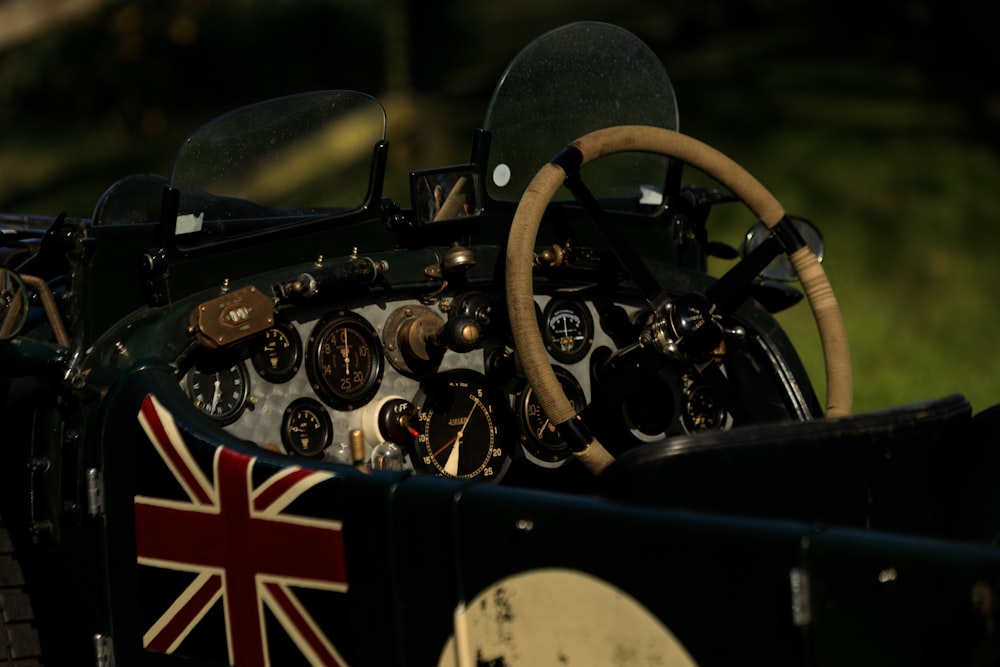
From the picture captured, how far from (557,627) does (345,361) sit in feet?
4.96

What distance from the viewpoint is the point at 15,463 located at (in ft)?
12.6

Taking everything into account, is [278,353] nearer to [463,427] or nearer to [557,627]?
[463,427]

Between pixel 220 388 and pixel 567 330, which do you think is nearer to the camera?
pixel 220 388

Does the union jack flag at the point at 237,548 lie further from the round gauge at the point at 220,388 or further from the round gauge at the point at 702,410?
the round gauge at the point at 702,410

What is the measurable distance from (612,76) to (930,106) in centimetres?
839

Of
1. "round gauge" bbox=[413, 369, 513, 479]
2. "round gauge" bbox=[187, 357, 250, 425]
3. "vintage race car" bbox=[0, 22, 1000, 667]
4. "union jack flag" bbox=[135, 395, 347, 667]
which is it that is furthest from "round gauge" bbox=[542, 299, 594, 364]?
"union jack flag" bbox=[135, 395, 347, 667]

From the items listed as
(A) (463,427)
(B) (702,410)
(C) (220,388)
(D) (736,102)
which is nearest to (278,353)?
(C) (220,388)

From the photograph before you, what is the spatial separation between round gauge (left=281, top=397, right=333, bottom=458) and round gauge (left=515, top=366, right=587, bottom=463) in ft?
1.90

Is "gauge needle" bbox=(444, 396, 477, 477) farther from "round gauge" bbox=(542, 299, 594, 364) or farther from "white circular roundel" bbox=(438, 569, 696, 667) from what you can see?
"white circular roundel" bbox=(438, 569, 696, 667)

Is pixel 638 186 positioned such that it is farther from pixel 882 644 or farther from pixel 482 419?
pixel 882 644

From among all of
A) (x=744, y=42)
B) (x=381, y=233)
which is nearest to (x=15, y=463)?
(x=381, y=233)

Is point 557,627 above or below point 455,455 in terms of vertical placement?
below

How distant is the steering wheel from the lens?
352 cm

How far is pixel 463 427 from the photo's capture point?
4234 mm
